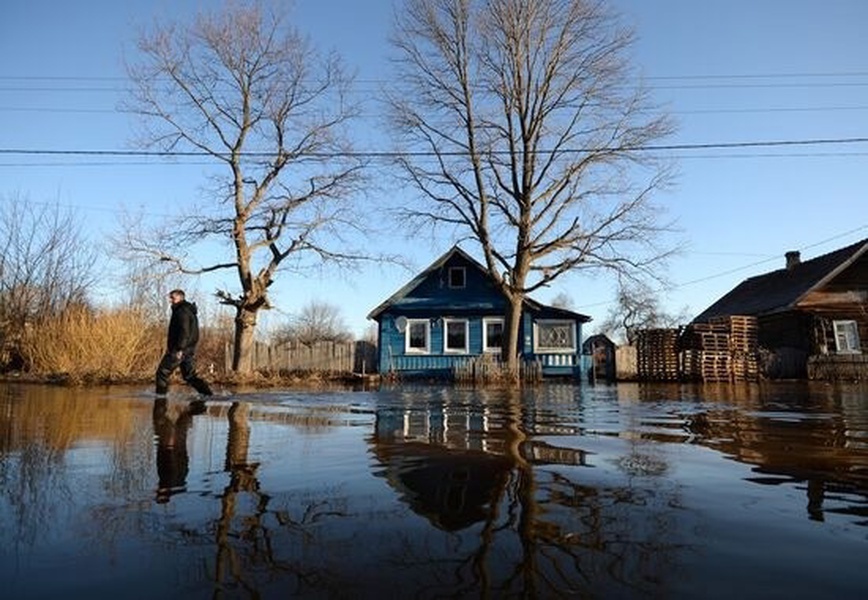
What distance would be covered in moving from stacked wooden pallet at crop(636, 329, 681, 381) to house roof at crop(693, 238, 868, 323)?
9.87 metres

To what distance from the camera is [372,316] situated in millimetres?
33188

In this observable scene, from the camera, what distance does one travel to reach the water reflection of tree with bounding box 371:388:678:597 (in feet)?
7.54

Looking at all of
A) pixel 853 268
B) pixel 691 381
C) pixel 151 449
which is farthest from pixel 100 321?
pixel 853 268

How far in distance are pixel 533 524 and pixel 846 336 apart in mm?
37608

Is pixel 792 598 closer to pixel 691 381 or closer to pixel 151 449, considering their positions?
pixel 151 449

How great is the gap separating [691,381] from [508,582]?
27222 millimetres

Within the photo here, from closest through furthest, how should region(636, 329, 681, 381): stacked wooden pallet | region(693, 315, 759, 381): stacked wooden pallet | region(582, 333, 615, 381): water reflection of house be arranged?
region(693, 315, 759, 381): stacked wooden pallet → region(636, 329, 681, 381): stacked wooden pallet → region(582, 333, 615, 381): water reflection of house

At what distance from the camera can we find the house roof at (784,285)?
3406cm

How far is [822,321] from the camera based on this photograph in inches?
1320

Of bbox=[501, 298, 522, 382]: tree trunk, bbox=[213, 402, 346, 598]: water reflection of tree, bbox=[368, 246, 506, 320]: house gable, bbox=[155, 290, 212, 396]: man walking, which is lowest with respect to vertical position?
bbox=[213, 402, 346, 598]: water reflection of tree

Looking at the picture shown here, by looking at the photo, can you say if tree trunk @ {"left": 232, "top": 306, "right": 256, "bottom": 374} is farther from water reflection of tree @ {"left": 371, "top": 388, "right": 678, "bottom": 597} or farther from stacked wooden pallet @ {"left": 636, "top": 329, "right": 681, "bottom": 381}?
water reflection of tree @ {"left": 371, "top": 388, "right": 678, "bottom": 597}

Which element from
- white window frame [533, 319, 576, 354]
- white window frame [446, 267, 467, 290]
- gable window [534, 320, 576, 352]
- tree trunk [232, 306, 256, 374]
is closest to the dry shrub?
tree trunk [232, 306, 256, 374]

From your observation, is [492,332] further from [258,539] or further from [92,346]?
[258,539]

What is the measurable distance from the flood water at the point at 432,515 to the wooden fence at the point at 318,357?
26704 millimetres
